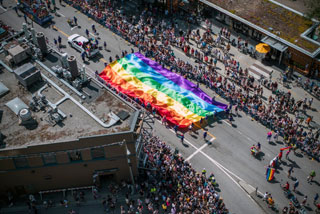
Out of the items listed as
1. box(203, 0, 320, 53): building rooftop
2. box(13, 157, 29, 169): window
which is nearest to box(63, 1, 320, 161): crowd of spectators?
box(203, 0, 320, 53): building rooftop

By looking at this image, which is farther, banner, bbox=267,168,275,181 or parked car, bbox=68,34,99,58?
parked car, bbox=68,34,99,58

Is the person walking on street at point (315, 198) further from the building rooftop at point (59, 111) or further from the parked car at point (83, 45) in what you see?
the parked car at point (83, 45)

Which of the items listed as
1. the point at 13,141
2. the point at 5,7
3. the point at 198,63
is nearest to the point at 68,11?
the point at 5,7

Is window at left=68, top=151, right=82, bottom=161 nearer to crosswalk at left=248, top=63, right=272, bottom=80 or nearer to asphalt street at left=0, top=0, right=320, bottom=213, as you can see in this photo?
asphalt street at left=0, top=0, right=320, bottom=213

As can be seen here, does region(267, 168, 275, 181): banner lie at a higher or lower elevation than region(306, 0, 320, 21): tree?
lower

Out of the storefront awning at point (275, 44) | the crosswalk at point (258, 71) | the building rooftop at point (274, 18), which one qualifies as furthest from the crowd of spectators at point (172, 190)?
the building rooftop at point (274, 18)
